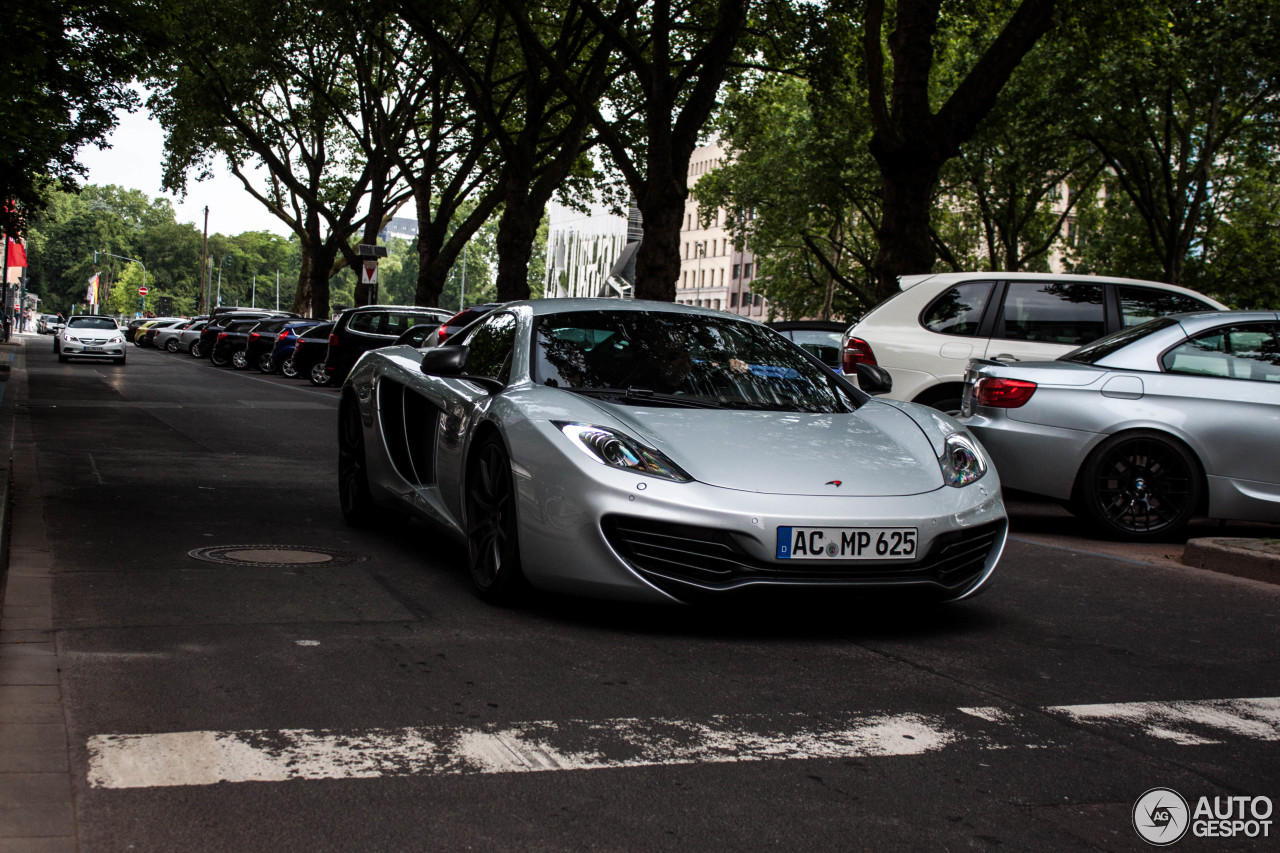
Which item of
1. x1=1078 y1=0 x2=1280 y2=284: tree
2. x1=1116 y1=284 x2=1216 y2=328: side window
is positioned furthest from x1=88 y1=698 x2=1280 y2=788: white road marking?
x1=1078 y1=0 x2=1280 y2=284: tree

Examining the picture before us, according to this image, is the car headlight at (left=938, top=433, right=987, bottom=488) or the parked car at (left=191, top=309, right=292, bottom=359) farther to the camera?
the parked car at (left=191, top=309, right=292, bottom=359)

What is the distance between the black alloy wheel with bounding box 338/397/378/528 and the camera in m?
8.35

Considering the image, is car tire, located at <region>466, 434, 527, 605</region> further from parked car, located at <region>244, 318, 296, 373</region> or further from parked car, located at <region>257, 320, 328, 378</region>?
parked car, located at <region>244, 318, 296, 373</region>

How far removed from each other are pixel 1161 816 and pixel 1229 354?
21.2 ft

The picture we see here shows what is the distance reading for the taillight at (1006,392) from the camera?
30.8 ft

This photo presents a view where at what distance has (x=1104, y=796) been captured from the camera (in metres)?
3.76

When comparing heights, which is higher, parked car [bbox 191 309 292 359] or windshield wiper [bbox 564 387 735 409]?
windshield wiper [bbox 564 387 735 409]

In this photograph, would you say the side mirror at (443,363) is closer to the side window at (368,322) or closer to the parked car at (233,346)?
the side window at (368,322)

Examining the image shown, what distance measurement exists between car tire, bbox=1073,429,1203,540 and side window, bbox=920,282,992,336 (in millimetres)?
2163

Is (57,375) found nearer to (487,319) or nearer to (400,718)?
(487,319)

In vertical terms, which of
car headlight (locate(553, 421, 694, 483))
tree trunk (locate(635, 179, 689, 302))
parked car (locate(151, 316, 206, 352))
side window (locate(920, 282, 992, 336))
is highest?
tree trunk (locate(635, 179, 689, 302))

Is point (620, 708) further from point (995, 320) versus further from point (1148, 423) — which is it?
point (995, 320)

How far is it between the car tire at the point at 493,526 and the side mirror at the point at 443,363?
0.43 metres

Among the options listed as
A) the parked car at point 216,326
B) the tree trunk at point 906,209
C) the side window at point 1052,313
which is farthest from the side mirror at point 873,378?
the parked car at point 216,326
